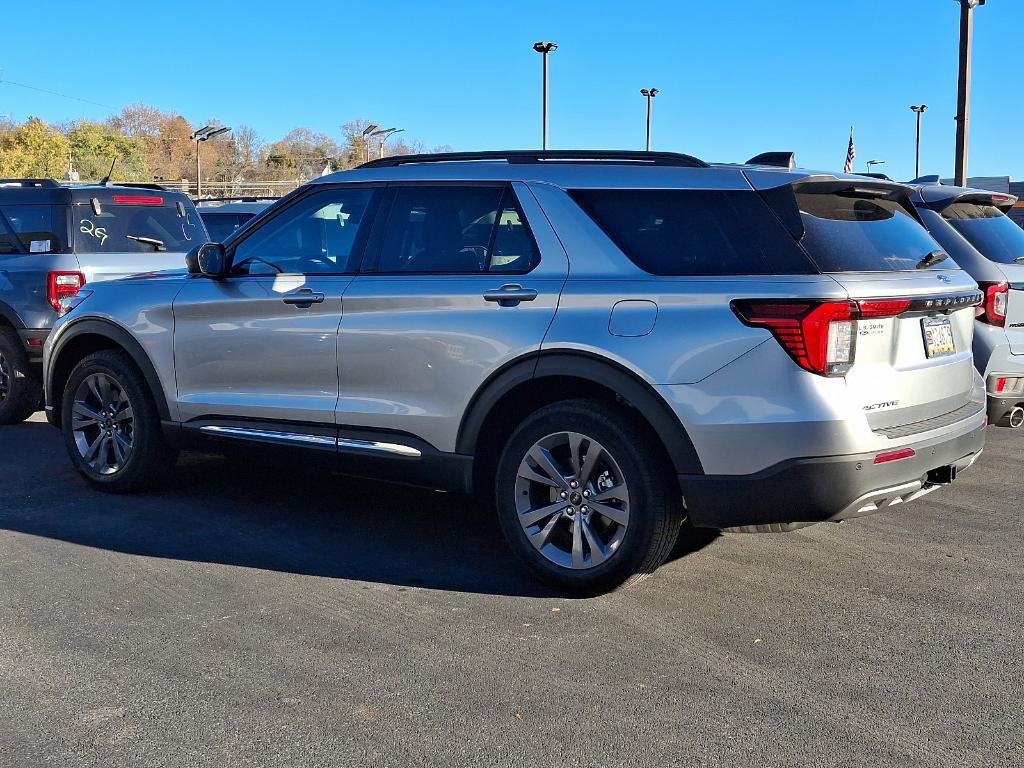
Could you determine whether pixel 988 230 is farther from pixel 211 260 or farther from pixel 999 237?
pixel 211 260

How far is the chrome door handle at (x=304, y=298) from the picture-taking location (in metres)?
5.55

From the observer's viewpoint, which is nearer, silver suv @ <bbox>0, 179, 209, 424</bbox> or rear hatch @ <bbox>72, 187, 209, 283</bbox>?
silver suv @ <bbox>0, 179, 209, 424</bbox>

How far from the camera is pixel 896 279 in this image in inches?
179

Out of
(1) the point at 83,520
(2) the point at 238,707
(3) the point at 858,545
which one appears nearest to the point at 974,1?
(3) the point at 858,545

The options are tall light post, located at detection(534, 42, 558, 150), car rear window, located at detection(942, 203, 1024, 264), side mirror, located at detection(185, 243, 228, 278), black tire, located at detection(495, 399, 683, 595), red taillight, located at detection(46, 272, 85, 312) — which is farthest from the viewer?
tall light post, located at detection(534, 42, 558, 150)

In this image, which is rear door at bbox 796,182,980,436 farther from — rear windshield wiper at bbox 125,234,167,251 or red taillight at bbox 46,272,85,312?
rear windshield wiper at bbox 125,234,167,251

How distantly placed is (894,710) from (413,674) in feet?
5.26

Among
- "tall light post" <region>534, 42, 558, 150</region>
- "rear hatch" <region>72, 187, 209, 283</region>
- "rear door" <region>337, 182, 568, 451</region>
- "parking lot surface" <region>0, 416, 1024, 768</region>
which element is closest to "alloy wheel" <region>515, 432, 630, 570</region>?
"parking lot surface" <region>0, 416, 1024, 768</region>

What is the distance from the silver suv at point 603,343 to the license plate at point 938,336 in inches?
0.6

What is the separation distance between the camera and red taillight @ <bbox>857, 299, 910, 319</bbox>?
14.1ft

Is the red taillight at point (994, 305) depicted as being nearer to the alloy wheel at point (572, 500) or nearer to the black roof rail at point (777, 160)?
the black roof rail at point (777, 160)

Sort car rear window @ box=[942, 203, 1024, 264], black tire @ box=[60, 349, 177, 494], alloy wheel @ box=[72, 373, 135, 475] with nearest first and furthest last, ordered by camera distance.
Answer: black tire @ box=[60, 349, 177, 494]
alloy wheel @ box=[72, 373, 135, 475]
car rear window @ box=[942, 203, 1024, 264]

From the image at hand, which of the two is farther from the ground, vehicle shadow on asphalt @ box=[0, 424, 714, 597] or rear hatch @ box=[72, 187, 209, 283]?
rear hatch @ box=[72, 187, 209, 283]

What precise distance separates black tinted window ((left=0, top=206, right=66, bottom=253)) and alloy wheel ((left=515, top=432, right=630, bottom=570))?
5.81m
